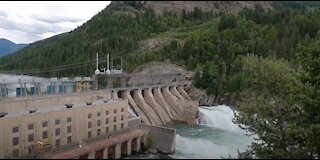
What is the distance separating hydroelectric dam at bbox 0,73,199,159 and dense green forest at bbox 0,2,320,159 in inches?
290

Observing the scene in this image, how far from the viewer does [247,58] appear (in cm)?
1588

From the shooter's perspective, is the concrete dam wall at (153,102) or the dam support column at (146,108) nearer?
the concrete dam wall at (153,102)

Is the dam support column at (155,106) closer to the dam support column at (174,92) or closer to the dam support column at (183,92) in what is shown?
the dam support column at (174,92)

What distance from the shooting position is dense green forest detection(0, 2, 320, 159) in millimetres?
11297

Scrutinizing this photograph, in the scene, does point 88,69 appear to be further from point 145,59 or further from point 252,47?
point 252,47

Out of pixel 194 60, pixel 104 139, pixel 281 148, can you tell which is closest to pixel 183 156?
pixel 104 139

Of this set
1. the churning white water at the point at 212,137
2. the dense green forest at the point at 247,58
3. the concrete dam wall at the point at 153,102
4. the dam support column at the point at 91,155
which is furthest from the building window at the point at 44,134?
the dense green forest at the point at 247,58

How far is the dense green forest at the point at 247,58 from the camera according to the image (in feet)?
37.1

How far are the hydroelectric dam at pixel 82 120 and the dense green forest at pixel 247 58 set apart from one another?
24.2ft

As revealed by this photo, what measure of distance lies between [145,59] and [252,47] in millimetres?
17709

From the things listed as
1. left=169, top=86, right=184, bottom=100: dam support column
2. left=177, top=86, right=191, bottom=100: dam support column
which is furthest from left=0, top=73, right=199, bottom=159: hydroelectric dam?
left=177, top=86, right=191, bottom=100: dam support column

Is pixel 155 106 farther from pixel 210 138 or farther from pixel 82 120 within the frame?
pixel 82 120

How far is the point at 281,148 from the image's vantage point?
10.9 m

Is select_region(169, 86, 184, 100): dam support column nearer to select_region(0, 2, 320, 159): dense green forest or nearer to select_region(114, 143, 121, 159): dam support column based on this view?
select_region(0, 2, 320, 159): dense green forest
